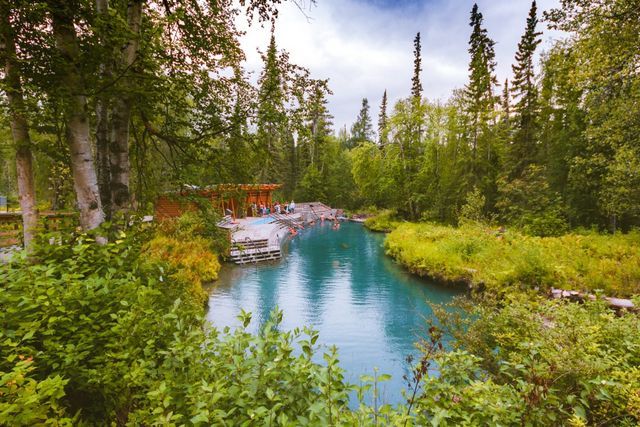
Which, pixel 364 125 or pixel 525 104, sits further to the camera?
pixel 364 125

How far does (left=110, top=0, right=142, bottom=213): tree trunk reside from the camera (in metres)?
4.19

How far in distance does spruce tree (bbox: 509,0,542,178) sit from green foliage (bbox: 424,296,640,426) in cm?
2345

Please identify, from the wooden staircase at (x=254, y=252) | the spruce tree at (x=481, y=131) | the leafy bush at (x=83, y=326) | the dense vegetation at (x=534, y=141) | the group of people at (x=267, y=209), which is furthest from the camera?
the group of people at (x=267, y=209)

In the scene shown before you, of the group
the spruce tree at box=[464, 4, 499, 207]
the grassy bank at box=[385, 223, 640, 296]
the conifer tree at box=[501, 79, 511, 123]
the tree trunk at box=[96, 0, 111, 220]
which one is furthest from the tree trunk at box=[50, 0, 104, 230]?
the conifer tree at box=[501, 79, 511, 123]

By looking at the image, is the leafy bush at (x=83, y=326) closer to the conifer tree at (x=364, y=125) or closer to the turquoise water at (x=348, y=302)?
the turquoise water at (x=348, y=302)

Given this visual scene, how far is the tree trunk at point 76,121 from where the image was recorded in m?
3.23

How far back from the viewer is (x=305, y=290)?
1335 centimetres

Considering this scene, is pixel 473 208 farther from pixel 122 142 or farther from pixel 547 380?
pixel 122 142

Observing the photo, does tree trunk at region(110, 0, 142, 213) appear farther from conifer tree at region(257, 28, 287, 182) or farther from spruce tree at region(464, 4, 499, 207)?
spruce tree at region(464, 4, 499, 207)

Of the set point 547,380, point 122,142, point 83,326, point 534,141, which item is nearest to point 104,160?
point 122,142

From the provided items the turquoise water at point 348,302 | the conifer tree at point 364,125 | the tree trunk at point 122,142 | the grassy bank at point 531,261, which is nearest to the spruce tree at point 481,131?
the grassy bank at point 531,261

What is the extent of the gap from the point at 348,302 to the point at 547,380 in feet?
30.7

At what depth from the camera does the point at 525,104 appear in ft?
84.5

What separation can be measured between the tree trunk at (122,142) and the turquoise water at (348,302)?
4520 millimetres
